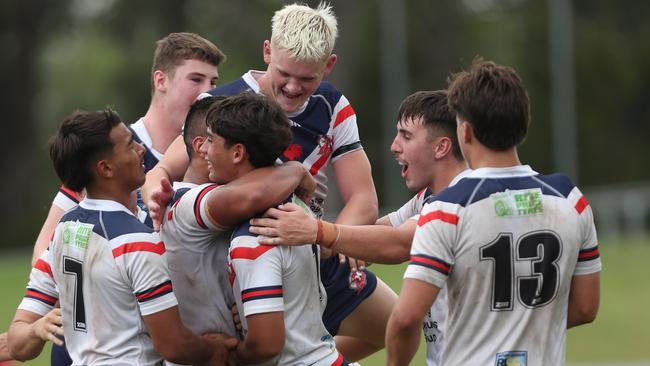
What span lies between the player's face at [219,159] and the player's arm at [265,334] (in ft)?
2.13

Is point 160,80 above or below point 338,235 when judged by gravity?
above

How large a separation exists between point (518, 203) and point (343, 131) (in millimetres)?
1810

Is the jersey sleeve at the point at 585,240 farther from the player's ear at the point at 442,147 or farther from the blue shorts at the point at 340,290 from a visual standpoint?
the blue shorts at the point at 340,290

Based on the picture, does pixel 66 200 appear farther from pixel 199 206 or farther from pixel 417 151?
pixel 417 151

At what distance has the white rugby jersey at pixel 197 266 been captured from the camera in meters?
5.17

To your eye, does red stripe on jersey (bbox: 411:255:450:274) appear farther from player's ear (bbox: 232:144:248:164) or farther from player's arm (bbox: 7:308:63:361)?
player's arm (bbox: 7:308:63:361)

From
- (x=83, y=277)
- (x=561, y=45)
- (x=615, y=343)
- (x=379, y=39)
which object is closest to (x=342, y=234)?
(x=83, y=277)

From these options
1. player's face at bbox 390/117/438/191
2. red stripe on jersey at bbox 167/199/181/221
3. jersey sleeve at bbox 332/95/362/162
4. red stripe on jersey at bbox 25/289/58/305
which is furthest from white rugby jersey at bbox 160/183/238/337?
jersey sleeve at bbox 332/95/362/162

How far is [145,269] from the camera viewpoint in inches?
193

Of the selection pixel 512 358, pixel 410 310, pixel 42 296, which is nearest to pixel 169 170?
pixel 42 296

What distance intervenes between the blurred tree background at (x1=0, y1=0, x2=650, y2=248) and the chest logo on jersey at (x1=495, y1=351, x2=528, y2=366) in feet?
100

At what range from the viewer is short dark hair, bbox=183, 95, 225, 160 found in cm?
544

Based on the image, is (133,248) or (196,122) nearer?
(133,248)

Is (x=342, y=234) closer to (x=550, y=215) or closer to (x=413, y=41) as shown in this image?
(x=550, y=215)
